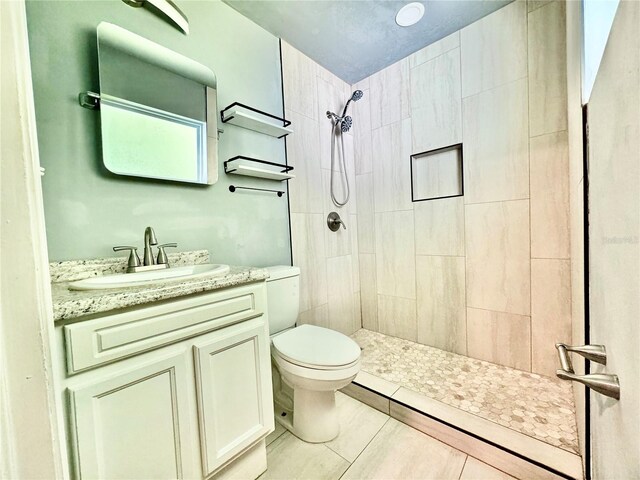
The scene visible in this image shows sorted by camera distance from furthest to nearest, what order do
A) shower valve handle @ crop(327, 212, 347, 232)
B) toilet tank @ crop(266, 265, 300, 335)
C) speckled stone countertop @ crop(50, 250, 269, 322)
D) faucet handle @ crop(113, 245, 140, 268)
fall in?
shower valve handle @ crop(327, 212, 347, 232) → toilet tank @ crop(266, 265, 300, 335) → faucet handle @ crop(113, 245, 140, 268) → speckled stone countertop @ crop(50, 250, 269, 322)

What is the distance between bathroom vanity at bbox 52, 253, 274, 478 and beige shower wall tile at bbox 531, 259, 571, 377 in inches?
66.0

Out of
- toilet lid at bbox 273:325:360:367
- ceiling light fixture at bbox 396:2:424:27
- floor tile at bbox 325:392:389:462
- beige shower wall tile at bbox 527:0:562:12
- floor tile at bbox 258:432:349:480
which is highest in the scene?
ceiling light fixture at bbox 396:2:424:27

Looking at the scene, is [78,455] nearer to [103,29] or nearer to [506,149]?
[103,29]

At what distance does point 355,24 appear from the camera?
166cm

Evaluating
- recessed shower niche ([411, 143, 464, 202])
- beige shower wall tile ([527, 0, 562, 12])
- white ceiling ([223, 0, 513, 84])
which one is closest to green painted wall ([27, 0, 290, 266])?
white ceiling ([223, 0, 513, 84])

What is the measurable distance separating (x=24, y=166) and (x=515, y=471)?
176 cm

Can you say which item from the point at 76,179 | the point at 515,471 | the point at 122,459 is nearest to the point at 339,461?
the point at 515,471

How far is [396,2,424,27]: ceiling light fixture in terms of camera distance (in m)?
1.54

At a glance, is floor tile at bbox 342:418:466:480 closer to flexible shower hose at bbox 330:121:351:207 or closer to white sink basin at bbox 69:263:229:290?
white sink basin at bbox 69:263:229:290

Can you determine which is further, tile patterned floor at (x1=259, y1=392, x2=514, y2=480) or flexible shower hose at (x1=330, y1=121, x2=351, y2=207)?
flexible shower hose at (x1=330, y1=121, x2=351, y2=207)

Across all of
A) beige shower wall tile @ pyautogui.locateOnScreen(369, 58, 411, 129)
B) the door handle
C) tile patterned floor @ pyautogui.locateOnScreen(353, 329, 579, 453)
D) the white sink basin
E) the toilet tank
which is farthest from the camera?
beige shower wall tile @ pyautogui.locateOnScreen(369, 58, 411, 129)

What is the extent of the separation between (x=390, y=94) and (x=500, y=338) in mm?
2068

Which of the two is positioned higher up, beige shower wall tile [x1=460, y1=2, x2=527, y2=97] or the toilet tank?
beige shower wall tile [x1=460, y1=2, x2=527, y2=97]

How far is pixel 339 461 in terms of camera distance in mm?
1164
